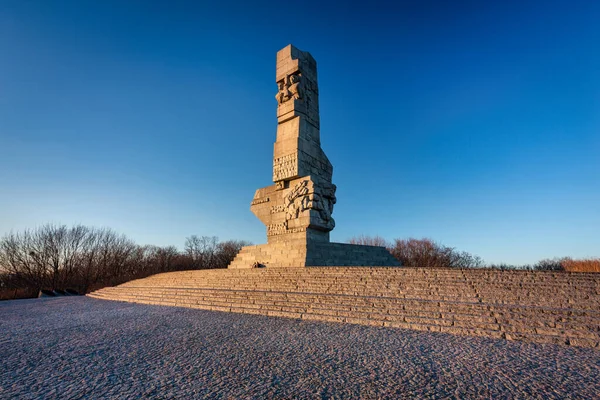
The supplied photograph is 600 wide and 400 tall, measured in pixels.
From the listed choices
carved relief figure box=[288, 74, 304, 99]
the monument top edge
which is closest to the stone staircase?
carved relief figure box=[288, 74, 304, 99]

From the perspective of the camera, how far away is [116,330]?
18.1 ft

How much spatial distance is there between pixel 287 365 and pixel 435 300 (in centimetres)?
403

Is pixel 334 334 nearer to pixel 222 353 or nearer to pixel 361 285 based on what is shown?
pixel 222 353

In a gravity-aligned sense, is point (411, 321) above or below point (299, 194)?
below

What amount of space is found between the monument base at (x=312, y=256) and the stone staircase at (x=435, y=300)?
8.71 feet

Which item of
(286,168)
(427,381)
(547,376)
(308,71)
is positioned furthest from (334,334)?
(308,71)

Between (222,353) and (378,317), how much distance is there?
3.02m

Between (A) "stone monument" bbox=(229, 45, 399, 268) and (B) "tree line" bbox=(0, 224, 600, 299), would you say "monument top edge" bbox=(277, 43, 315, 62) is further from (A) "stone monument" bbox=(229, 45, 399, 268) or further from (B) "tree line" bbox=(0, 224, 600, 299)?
(B) "tree line" bbox=(0, 224, 600, 299)

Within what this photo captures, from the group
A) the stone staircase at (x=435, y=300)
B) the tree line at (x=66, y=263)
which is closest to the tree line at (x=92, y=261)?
the tree line at (x=66, y=263)

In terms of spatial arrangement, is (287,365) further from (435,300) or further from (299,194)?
(299,194)

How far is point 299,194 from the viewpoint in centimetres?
1486

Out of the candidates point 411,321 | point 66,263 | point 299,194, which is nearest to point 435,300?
point 411,321

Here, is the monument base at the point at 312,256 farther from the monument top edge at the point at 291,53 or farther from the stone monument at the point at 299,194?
the monument top edge at the point at 291,53

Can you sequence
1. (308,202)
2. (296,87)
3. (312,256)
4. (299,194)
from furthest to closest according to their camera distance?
(296,87)
(299,194)
(308,202)
(312,256)
